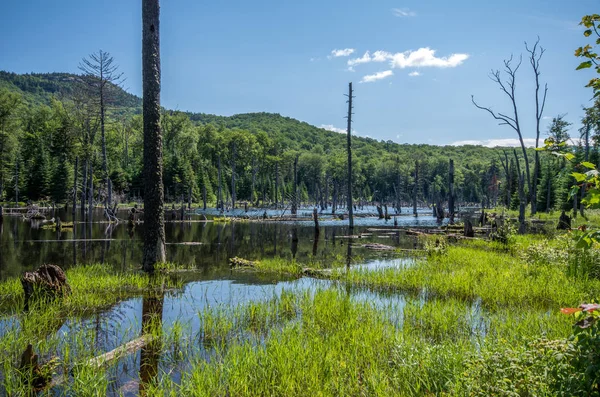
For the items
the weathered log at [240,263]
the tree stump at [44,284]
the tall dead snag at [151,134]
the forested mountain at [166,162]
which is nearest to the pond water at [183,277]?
the weathered log at [240,263]

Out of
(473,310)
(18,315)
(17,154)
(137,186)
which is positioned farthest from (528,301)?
(137,186)

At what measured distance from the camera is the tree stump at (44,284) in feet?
27.3

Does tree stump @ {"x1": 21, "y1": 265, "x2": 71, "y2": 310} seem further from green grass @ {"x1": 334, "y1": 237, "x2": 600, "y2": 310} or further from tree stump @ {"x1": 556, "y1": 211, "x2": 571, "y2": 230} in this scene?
tree stump @ {"x1": 556, "y1": 211, "x2": 571, "y2": 230}

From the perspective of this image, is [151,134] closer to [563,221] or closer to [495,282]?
[495,282]

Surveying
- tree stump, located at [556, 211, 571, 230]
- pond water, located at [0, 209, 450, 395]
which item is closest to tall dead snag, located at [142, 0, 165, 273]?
pond water, located at [0, 209, 450, 395]

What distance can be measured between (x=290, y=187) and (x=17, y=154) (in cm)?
7661

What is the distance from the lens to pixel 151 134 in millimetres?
12703

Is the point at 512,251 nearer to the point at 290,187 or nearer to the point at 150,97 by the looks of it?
the point at 150,97

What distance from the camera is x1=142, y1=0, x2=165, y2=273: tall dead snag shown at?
12719mm

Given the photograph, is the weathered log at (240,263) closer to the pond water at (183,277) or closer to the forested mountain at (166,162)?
the pond water at (183,277)

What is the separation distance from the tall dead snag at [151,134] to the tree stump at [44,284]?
3904 millimetres

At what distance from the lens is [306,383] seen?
15.7 ft

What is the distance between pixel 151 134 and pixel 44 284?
583cm

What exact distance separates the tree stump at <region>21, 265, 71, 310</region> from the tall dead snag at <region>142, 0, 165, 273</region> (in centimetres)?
390
